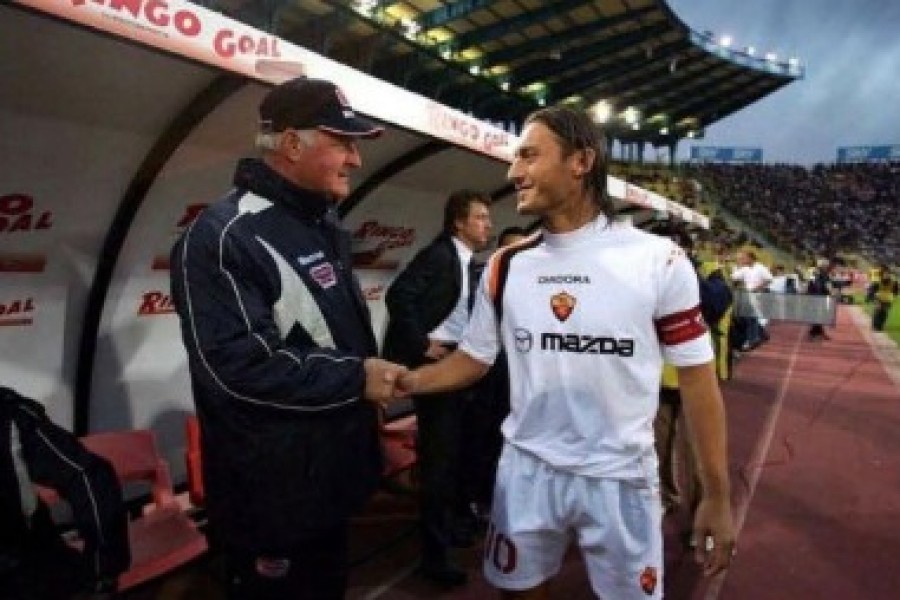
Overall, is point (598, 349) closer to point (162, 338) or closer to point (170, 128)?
point (170, 128)

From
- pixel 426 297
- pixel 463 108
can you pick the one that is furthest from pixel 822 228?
pixel 426 297

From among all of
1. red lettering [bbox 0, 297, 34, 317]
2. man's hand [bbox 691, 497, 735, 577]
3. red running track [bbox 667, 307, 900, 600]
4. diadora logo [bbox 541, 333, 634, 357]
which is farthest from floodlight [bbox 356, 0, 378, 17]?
man's hand [bbox 691, 497, 735, 577]

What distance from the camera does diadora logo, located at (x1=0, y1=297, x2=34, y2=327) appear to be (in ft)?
11.4

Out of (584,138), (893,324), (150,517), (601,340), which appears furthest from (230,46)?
(893,324)

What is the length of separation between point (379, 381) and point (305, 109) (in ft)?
2.47

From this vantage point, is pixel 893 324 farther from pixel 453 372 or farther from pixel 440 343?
pixel 453 372

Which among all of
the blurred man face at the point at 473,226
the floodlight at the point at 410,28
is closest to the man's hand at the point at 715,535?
Result: the blurred man face at the point at 473,226

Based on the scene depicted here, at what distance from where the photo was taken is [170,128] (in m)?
3.67

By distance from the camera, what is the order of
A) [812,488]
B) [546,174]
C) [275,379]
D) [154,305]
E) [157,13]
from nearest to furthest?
[275,379], [546,174], [157,13], [154,305], [812,488]

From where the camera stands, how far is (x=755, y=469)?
691 centimetres

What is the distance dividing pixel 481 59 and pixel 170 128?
2973 cm

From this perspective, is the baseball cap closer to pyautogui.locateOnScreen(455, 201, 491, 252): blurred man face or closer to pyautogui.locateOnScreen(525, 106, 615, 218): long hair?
pyautogui.locateOnScreen(525, 106, 615, 218): long hair

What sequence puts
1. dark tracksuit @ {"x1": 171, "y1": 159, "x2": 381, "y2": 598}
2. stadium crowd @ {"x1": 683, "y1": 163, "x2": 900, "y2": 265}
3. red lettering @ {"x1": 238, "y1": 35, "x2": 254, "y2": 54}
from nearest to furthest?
dark tracksuit @ {"x1": 171, "y1": 159, "x2": 381, "y2": 598} → red lettering @ {"x1": 238, "y1": 35, "x2": 254, "y2": 54} → stadium crowd @ {"x1": 683, "y1": 163, "x2": 900, "y2": 265}

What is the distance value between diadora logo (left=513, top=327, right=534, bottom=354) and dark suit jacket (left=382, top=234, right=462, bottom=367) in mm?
1918
